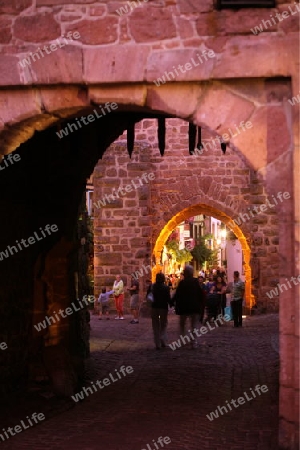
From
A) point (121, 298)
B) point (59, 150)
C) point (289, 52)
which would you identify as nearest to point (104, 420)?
point (59, 150)

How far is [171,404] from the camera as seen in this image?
8.04m

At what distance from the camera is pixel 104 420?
7.41m

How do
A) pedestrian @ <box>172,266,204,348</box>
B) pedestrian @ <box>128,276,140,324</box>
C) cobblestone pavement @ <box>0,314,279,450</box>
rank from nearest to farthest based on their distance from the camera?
cobblestone pavement @ <box>0,314,279,450</box> → pedestrian @ <box>172,266,204,348</box> → pedestrian @ <box>128,276,140,324</box>

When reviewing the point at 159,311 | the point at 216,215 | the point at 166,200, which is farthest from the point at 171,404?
the point at 216,215

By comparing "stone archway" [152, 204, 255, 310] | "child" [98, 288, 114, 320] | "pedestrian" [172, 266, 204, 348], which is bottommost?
"child" [98, 288, 114, 320]

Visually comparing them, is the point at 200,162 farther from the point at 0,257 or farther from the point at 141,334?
the point at 0,257

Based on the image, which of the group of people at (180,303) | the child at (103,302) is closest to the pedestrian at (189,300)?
the group of people at (180,303)

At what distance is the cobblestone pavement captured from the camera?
6.57m

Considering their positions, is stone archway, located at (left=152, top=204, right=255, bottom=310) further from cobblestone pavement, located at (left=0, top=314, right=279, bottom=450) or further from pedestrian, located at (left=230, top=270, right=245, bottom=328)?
cobblestone pavement, located at (left=0, top=314, right=279, bottom=450)

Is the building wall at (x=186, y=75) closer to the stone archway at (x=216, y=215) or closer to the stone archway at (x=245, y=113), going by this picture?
the stone archway at (x=245, y=113)

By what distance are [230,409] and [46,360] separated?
2.42m

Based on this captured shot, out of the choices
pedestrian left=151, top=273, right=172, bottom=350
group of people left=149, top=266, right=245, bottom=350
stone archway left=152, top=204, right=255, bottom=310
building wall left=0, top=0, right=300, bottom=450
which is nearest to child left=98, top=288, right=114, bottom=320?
stone archway left=152, top=204, right=255, bottom=310

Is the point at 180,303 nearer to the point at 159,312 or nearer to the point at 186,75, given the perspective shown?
the point at 159,312

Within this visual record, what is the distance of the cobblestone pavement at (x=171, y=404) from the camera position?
6.57 meters
